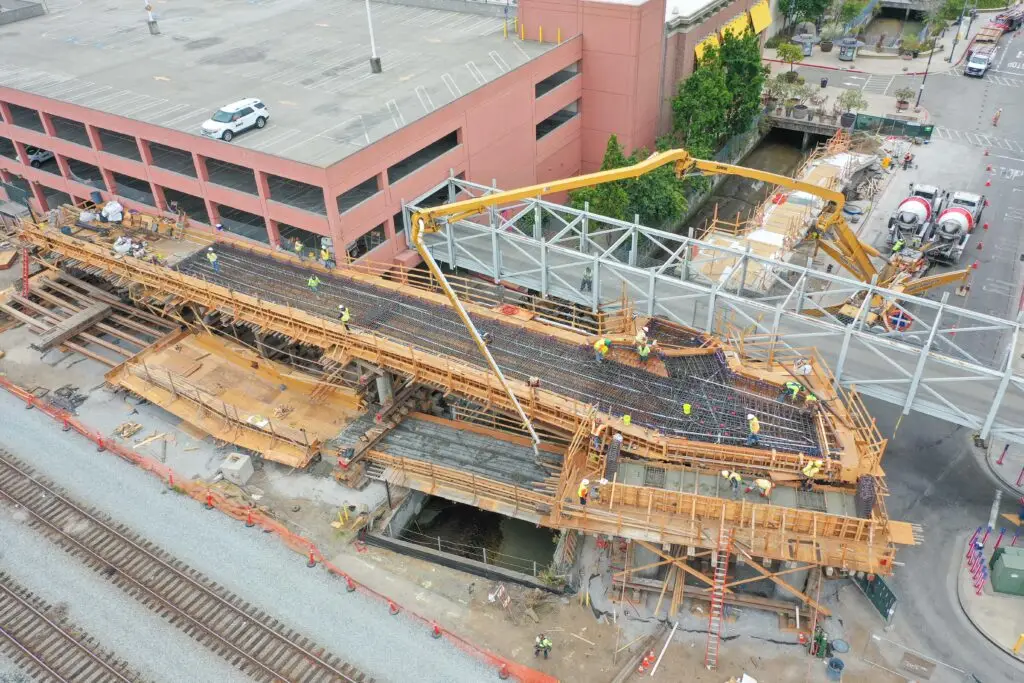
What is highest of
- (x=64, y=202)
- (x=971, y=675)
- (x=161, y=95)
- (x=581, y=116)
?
(x=161, y=95)

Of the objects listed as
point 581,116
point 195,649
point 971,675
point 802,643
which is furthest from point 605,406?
point 581,116

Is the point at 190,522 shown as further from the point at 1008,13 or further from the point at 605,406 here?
the point at 1008,13

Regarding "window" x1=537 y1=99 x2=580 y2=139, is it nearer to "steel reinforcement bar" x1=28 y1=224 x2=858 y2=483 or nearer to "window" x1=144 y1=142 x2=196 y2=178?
"steel reinforcement bar" x1=28 y1=224 x2=858 y2=483

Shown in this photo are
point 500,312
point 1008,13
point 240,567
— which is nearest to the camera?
point 240,567

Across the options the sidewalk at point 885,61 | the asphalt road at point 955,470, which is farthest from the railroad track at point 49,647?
the sidewalk at point 885,61

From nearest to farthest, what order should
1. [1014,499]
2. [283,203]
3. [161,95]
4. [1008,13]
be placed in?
1. [1014,499]
2. [283,203]
3. [161,95]
4. [1008,13]

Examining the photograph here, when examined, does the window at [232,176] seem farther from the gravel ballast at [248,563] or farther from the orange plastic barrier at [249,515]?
the gravel ballast at [248,563]

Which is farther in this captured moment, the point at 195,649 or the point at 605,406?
the point at 605,406

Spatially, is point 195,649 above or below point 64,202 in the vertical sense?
below
